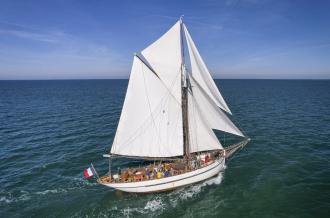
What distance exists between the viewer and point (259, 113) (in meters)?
61.5

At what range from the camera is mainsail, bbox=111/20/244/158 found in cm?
2605

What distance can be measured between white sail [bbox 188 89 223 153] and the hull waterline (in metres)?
2.74

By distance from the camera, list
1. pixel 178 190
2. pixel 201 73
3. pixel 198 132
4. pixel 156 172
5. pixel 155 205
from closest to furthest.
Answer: pixel 155 205, pixel 201 73, pixel 178 190, pixel 156 172, pixel 198 132

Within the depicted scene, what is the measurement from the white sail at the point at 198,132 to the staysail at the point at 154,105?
187 cm

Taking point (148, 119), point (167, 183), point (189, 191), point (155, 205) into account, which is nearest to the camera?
point (155, 205)

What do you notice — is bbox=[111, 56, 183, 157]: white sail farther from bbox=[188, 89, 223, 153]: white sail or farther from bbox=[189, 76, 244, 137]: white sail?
bbox=[189, 76, 244, 137]: white sail

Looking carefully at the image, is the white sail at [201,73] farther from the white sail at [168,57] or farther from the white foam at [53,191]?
the white foam at [53,191]

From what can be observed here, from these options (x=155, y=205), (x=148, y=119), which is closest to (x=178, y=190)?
(x=155, y=205)

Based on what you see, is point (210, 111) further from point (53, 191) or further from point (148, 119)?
point (53, 191)

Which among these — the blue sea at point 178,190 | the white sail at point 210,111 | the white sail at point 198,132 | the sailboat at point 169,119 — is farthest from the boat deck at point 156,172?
the white sail at point 210,111

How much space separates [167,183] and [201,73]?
1286cm

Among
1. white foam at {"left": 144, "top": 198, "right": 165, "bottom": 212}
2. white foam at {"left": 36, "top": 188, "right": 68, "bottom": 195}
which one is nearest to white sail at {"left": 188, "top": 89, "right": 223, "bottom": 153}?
white foam at {"left": 144, "top": 198, "right": 165, "bottom": 212}

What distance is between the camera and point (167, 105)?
91.4 ft

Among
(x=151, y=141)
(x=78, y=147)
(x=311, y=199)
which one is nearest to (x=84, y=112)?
(x=78, y=147)
